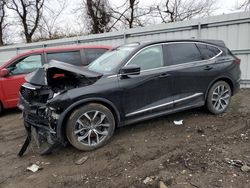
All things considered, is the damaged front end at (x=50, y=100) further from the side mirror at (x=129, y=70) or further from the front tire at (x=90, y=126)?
the side mirror at (x=129, y=70)

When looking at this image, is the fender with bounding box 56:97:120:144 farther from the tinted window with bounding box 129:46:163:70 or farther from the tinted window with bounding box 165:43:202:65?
the tinted window with bounding box 165:43:202:65

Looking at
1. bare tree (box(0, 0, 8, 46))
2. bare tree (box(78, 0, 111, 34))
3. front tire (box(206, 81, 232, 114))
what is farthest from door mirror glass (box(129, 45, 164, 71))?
bare tree (box(0, 0, 8, 46))

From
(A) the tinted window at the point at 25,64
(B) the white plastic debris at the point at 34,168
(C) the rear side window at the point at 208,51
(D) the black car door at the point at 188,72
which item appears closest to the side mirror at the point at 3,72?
(A) the tinted window at the point at 25,64

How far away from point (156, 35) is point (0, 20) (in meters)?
27.9

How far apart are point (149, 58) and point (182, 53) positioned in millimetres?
783

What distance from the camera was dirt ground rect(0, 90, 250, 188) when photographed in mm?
3099

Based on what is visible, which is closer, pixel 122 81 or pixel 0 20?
pixel 122 81

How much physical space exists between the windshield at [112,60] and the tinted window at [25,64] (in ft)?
8.27

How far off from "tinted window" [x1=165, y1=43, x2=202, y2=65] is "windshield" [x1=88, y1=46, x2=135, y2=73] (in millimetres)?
783

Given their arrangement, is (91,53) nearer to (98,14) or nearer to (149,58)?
(149,58)

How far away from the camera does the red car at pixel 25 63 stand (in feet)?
21.2

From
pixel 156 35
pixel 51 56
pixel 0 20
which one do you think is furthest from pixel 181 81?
pixel 0 20

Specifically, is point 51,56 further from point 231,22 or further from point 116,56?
point 231,22

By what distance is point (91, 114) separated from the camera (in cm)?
391
